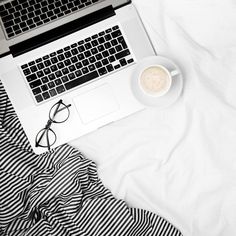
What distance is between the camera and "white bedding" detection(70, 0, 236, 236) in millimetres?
874

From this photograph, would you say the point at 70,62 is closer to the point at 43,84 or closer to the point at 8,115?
the point at 43,84

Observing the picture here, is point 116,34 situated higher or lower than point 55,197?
higher

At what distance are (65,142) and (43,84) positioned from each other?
0.47ft

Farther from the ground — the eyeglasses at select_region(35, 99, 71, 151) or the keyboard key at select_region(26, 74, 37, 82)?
the keyboard key at select_region(26, 74, 37, 82)

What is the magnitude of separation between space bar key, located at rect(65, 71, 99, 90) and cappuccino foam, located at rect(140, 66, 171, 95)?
0.37ft

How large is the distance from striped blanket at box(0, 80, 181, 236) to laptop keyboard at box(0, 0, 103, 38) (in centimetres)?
17

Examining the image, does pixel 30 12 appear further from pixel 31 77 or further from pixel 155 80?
pixel 155 80

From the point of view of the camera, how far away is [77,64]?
87cm

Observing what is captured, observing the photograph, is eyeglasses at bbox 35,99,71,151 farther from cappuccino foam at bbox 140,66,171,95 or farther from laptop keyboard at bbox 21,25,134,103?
cappuccino foam at bbox 140,66,171,95

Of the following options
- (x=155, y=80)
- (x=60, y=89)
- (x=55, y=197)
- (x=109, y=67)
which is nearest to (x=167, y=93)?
(x=155, y=80)

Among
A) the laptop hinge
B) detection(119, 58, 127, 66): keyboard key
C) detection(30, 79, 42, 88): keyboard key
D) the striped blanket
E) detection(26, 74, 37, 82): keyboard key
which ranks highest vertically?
the laptop hinge

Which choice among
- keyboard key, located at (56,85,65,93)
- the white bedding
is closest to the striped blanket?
the white bedding

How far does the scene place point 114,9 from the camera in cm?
88

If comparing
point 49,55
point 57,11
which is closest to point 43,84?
point 49,55
